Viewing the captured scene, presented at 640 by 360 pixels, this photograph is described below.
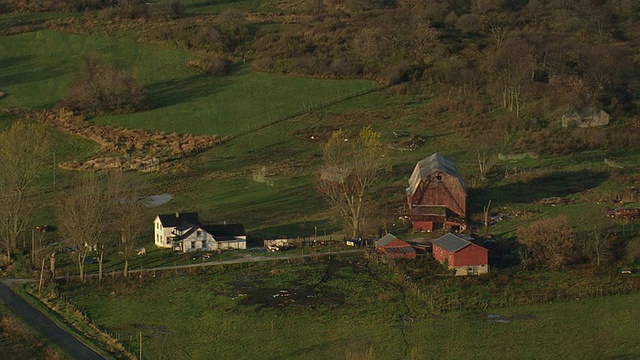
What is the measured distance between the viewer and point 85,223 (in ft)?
216

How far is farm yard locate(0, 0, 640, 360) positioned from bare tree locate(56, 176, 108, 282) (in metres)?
0.32

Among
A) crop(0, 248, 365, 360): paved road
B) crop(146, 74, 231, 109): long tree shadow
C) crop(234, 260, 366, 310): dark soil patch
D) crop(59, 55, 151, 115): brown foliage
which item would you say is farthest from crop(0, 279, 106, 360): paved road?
crop(146, 74, 231, 109): long tree shadow

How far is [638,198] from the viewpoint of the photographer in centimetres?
7225

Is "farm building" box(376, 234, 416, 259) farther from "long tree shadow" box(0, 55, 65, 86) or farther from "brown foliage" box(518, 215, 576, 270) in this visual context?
"long tree shadow" box(0, 55, 65, 86)

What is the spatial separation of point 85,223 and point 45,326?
11191 millimetres

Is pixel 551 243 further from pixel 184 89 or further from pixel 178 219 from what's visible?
pixel 184 89

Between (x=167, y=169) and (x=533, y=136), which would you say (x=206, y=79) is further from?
(x=533, y=136)

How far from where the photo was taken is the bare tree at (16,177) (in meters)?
70.1

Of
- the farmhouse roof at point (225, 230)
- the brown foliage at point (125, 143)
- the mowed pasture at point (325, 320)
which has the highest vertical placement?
the brown foliage at point (125, 143)

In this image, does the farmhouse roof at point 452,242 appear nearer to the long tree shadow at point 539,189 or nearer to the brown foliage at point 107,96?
the long tree shadow at point 539,189

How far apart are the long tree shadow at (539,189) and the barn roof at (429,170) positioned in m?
2.62

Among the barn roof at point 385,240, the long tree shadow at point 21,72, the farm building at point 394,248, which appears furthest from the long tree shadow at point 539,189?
the long tree shadow at point 21,72

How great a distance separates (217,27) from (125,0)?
1666cm

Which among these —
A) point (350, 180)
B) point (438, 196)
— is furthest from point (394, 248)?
point (350, 180)
